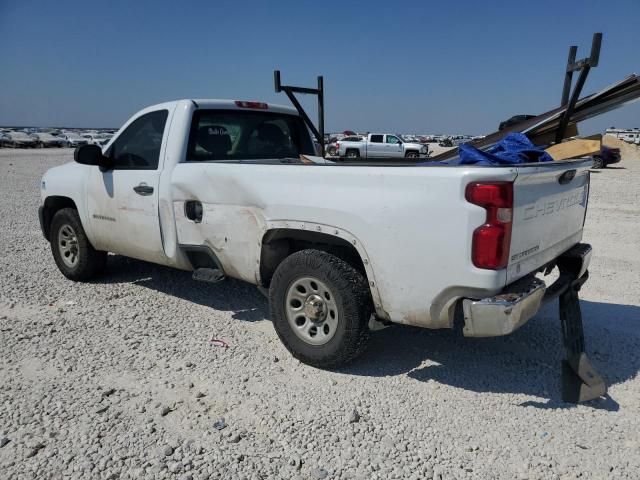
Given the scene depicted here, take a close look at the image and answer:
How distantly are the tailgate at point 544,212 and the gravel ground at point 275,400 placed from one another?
0.93 metres

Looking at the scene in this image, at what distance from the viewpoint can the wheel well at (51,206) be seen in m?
5.70

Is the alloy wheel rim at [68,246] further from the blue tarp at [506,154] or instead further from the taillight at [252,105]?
the blue tarp at [506,154]

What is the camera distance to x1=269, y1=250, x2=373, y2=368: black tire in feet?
11.0

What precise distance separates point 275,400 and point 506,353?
191 centimetres

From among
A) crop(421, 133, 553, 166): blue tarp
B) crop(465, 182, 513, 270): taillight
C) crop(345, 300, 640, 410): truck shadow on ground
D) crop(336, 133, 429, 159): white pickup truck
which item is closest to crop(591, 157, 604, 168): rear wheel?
crop(336, 133, 429, 159): white pickup truck

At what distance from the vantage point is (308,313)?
11.9ft

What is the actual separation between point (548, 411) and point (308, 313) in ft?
5.59

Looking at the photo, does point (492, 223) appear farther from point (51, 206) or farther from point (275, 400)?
point (51, 206)

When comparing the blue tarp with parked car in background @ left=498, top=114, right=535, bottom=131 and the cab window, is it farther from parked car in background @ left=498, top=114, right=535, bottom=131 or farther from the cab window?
the cab window

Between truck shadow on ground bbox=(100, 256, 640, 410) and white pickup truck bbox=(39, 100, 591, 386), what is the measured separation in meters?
0.62

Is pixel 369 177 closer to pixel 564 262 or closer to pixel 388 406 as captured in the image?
pixel 388 406

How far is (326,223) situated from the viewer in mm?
3355

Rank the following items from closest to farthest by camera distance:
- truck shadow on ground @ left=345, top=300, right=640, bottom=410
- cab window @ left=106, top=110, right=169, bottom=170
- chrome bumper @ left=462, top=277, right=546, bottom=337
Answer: chrome bumper @ left=462, top=277, right=546, bottom=337 < truck shadow on ground @ left=345, top=300, right=640, bottom=410 < cab window @ left=106, top=110, right=169, bottom=170

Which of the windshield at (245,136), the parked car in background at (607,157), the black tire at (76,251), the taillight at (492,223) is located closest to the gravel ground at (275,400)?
the black tire at (76,251)
